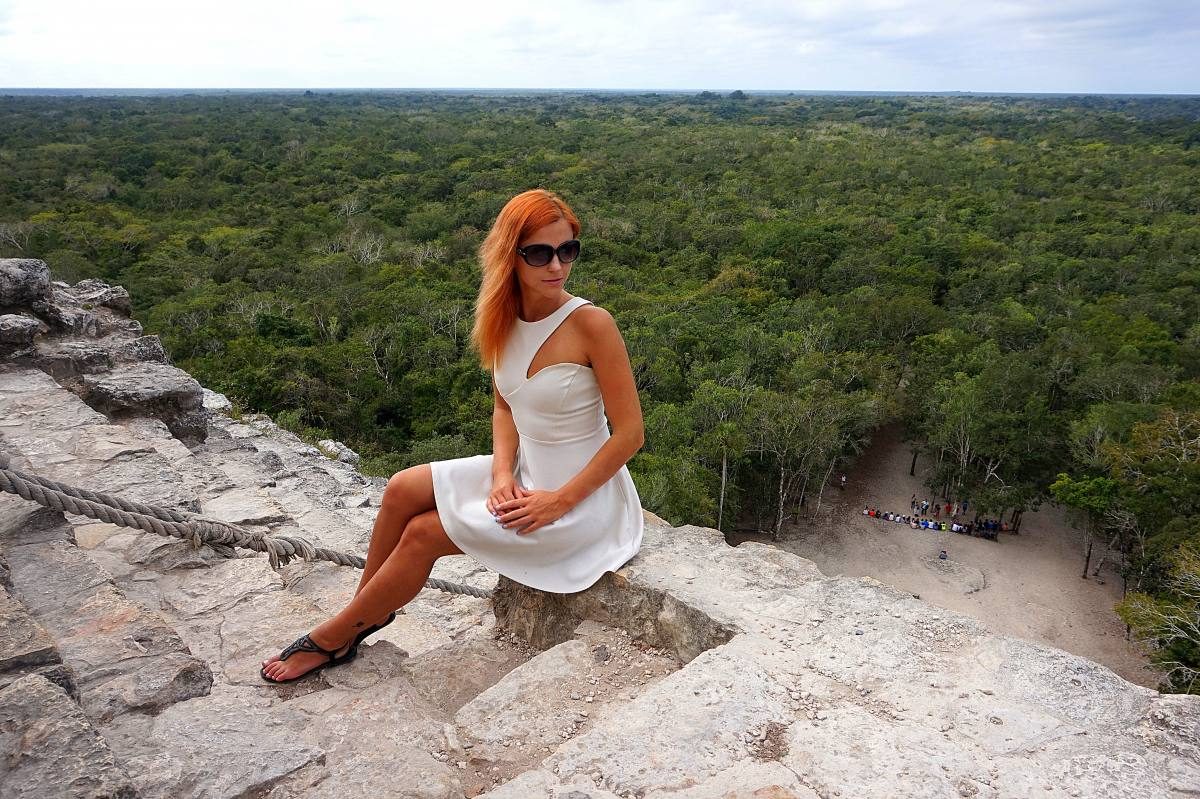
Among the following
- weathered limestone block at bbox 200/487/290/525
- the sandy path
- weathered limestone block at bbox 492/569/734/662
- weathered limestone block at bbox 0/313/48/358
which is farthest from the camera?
the sandy path

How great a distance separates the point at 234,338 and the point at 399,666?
2180cm

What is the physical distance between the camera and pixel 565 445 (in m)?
2.42

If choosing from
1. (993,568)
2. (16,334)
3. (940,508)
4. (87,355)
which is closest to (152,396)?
(87,355)

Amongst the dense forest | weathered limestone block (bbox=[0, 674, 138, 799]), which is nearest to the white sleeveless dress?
weathered limestone block (bbox=[0, 674, 138, 799])

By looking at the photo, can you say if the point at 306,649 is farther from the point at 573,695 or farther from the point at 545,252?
the point at 545,252

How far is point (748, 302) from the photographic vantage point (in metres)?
26.3

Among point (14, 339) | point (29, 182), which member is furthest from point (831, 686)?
point (29, 182)

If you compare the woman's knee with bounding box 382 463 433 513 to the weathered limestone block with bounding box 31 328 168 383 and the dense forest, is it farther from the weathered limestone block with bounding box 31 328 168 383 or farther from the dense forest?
the dense forest

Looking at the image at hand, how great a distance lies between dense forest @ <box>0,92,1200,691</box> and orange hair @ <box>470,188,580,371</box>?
441 inches

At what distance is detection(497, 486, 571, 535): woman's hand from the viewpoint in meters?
2.27

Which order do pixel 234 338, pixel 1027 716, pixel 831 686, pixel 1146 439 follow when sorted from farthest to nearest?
pixel 234 338, pixel 1146 439, pixel 831 686, pixel 1027 716

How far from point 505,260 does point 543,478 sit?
733mm

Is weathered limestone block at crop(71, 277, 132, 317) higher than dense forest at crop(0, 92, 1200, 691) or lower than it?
higher

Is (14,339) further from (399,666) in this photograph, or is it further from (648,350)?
(648,350)
